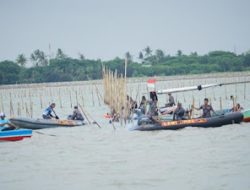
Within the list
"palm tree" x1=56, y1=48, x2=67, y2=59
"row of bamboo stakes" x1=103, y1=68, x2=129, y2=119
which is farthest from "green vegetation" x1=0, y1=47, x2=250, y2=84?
"row of bamboo stakes" x1=103, y1=68, x2=129, y2=119

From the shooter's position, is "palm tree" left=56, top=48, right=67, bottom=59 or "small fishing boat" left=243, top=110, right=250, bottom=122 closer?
"small fishing boat" left=243, top=110, right=250, bottom=122

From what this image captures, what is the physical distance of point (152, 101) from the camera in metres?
25.8

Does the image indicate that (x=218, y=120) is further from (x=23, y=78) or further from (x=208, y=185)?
(x=23, y=78)

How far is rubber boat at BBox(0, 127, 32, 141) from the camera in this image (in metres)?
20.6

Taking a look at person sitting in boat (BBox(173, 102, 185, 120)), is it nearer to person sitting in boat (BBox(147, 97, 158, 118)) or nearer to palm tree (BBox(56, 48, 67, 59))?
person sitting in boat (BBox(147, 97, 158, 118))

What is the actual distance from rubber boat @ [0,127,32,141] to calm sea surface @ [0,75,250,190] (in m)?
0.23

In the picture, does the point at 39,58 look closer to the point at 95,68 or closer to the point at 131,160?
the point at 95,68

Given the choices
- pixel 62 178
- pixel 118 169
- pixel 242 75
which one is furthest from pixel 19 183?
pixel 242 75

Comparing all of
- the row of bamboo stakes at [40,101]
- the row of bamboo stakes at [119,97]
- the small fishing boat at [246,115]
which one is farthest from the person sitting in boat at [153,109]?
the row of bamboo stakes at [40,101]

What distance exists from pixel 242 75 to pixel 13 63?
1861 inches

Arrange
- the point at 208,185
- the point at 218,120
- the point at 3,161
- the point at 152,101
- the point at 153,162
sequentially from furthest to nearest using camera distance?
the point at 152,101 → the point at 218,120 → the point at 3,161 → the point at 153,162 → the point at 208,185

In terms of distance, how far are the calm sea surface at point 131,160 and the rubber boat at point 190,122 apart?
0.93 feet

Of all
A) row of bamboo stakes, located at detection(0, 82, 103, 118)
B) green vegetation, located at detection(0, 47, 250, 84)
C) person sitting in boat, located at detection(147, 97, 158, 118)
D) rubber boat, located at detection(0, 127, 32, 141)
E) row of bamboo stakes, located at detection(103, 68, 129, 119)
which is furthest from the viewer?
green vegetation, located at detection(0, 47, 250, 84)

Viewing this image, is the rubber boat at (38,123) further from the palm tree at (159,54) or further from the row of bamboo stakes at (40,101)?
the palm tree at (159,54)
